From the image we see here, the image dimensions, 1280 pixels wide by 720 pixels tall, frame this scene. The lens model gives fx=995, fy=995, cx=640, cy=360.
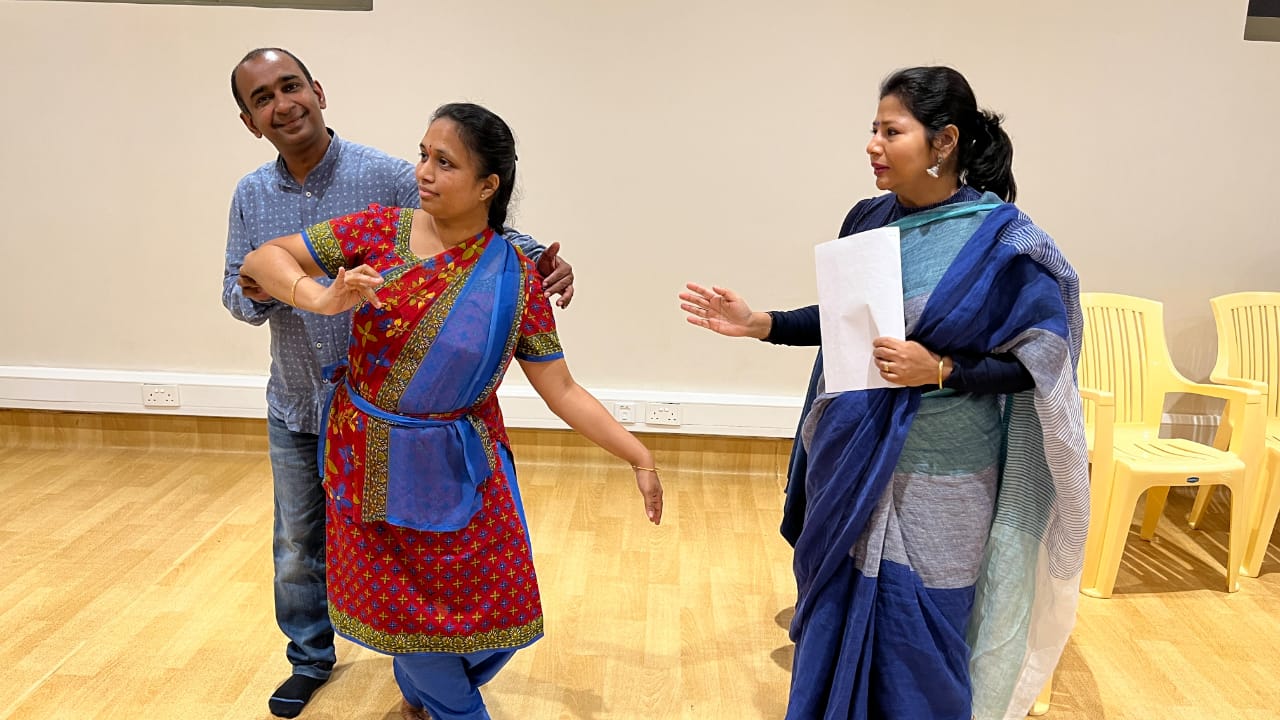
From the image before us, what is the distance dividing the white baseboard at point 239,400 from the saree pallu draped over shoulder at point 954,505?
211 centimetres

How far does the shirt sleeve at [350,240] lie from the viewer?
5.98ft

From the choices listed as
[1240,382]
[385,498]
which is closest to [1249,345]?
[1240,382]

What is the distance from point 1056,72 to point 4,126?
4.13m

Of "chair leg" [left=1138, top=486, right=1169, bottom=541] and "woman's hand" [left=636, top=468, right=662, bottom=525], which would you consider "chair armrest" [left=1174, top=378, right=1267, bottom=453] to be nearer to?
"chair leg" [left=1138, top=486, right=1169, bottom=541]

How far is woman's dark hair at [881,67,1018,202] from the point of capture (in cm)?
172

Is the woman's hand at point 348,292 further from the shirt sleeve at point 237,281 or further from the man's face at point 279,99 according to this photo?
the man's face at point 279,99

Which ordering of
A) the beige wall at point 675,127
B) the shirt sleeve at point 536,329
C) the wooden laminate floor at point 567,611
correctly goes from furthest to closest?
the beige wall at point 675,127, the wooden laminate floor at point 567,611, the shirt sleeve at point 536,329

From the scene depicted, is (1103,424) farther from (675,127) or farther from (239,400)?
(239,400)

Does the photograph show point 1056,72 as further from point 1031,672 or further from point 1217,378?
point 1031,672

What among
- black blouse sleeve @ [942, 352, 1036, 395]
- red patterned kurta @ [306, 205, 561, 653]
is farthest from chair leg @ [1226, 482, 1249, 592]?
red patterned kurta @ [306, 205, 561, 653]

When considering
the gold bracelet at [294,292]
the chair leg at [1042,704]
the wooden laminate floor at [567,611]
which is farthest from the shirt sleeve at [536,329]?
the chair leg at [1042,704]

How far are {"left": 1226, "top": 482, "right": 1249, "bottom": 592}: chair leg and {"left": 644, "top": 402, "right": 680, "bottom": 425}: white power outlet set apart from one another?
1992mm

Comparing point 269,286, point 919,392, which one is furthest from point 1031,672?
point 269,286

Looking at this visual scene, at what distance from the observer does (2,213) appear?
408cm
